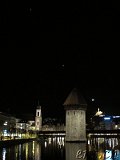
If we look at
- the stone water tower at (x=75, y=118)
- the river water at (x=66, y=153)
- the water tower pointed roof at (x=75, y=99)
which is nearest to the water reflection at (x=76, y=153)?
the river water at (x=66, y=153)

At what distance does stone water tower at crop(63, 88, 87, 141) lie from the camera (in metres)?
60.3

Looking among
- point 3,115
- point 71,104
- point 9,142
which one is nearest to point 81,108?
point 71,104

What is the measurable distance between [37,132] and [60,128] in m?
9.36

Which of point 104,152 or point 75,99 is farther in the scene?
point 75,99

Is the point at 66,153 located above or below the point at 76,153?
below

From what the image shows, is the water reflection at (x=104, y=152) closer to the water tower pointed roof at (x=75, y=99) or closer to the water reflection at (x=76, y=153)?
the water reflection at (x=76, y=153)

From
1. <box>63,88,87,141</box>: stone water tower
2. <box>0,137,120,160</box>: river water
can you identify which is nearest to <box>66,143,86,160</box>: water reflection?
<box>0,137,120,160</box>: river water

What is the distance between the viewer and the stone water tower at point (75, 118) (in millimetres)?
60281

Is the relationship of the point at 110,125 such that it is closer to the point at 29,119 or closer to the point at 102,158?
the point at 29,119

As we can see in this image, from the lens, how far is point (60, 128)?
123 metres

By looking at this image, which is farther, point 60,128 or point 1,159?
point 60,128

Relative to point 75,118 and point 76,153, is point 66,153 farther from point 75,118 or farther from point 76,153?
point 75,118

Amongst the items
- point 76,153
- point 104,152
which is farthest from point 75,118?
point 76,153

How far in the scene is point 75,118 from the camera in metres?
61.0
